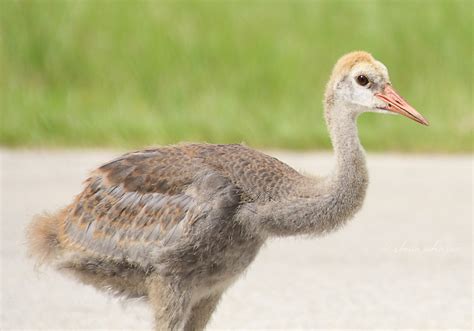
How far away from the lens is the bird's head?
20.4 feet

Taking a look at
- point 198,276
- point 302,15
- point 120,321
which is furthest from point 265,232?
point 302,15

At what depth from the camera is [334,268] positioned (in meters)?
9.12

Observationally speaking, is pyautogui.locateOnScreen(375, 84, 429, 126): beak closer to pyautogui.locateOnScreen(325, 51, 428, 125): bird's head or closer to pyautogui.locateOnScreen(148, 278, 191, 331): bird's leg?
pyautogui.locateOnScreen(325, 51, 428, 125): bird's head

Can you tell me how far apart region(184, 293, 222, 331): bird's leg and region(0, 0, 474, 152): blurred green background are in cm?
600

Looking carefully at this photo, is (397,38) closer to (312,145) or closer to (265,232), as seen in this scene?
(312,145)

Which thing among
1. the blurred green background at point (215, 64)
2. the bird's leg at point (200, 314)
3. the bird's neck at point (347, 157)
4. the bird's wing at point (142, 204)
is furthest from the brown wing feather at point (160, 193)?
the blurred green background at point (215, 64)

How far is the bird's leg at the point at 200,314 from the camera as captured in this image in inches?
261

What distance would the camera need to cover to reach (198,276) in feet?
20.3

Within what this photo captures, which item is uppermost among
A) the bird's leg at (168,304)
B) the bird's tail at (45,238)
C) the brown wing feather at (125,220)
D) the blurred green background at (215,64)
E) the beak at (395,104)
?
the beak at (395,104)

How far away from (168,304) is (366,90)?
1.49 m

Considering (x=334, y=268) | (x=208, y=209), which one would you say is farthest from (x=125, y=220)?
(x=334, y=268)

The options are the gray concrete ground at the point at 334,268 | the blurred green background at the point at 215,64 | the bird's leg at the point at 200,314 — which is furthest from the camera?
the blurred green background at the point at 215,64

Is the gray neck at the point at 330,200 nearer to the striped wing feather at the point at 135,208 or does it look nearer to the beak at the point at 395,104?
the beak at the point at 395,104

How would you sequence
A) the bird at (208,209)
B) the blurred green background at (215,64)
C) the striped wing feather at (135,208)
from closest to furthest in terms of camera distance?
the bird at (208,209) → the striped wing feather at (135,208) → the blurred green background at (215,64)
